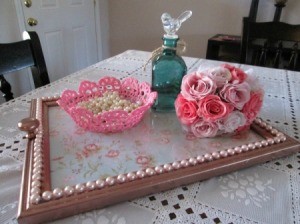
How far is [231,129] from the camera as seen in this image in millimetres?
530

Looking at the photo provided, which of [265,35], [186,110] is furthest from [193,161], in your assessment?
[265,35]

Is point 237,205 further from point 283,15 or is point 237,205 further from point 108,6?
point 108,6

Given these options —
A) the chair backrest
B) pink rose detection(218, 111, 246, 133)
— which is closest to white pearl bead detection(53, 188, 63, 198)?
pink rose detection(218, 111, 246, 133)

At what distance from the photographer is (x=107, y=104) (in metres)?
0.62

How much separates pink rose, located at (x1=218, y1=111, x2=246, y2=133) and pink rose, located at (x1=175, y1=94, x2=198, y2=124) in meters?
0.06

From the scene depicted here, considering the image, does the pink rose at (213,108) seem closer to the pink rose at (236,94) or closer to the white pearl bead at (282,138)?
the pink rose at (236,94)

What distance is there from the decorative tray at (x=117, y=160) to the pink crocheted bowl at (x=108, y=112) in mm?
23

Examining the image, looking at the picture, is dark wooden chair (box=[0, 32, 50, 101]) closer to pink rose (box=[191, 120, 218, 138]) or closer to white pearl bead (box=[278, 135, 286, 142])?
pink rose (box=[191, 120, 218, 138])

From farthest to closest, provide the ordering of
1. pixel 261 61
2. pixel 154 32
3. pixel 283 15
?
pixel 154 32 → pixel 283 15 → pixel 261 61

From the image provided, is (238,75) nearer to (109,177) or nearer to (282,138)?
(282,138)

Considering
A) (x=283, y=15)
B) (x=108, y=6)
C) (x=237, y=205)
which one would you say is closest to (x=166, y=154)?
(x=237, y=205)

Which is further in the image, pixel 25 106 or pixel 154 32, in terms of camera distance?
pixel 154 32

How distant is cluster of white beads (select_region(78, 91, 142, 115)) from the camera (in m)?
0.60

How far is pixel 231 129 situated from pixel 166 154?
0.49 feet
